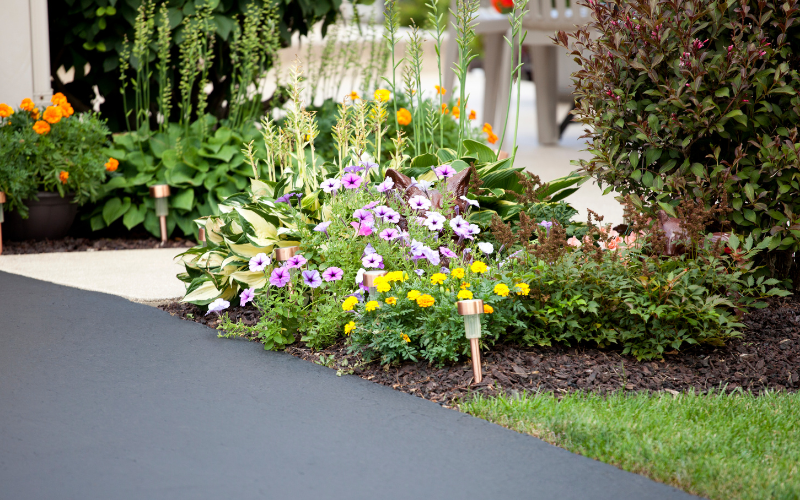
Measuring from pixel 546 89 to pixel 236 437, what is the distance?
24.6 ft

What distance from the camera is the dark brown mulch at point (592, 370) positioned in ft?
9.21

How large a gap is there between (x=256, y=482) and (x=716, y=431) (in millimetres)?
1349

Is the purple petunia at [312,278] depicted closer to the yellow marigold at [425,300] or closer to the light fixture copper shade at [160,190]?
the yellow marigold at [425,300]

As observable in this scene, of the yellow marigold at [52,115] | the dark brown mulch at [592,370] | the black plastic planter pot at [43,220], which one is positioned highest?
the yellow marigold at [52,115]

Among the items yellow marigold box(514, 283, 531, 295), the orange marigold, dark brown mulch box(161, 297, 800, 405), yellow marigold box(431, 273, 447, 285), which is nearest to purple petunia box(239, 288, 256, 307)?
dark brown mulch box(161, 297, 800, 405)

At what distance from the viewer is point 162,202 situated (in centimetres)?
538

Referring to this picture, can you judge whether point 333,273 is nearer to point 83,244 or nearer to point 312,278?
point 312,278

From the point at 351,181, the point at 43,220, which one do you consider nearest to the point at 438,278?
the point at 351,181

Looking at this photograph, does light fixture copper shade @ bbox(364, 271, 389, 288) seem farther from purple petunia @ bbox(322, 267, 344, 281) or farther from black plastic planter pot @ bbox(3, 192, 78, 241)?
black plastic planter pot @ bbox(3, 192, 78, 241)

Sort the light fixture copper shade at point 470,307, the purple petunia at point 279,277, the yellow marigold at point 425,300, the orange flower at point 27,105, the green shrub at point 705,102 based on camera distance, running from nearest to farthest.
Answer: the light fixture copper shade at point 470,307 < the yellow marigold at point 425,300 < the purple petunia at point 279,277 < the green shrub at point 705,102 < the orange flower at point 27,105

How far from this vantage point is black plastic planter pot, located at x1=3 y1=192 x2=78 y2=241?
5281 millimetres

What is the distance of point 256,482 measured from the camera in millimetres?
2125

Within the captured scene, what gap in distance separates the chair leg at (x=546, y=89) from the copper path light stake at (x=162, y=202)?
4774 millimetres

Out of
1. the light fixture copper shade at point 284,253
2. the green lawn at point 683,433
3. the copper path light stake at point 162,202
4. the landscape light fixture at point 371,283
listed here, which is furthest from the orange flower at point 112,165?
the green lawn at point 683,433
